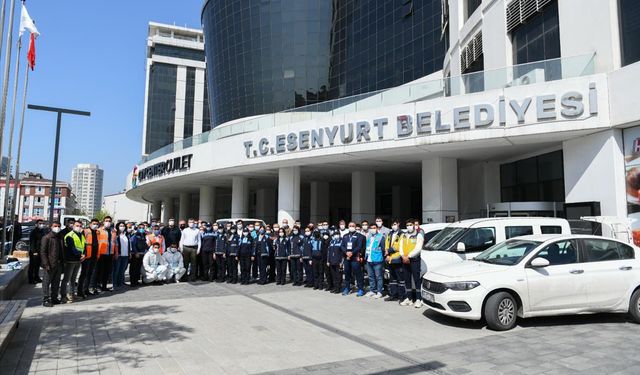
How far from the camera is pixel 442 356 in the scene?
5.78 m

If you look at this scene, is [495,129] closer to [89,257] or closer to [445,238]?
[445,238]

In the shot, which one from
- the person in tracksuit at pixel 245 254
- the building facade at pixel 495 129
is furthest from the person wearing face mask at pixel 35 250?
the building facade at pixel 495 129

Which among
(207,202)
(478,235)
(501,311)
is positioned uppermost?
(207,202)

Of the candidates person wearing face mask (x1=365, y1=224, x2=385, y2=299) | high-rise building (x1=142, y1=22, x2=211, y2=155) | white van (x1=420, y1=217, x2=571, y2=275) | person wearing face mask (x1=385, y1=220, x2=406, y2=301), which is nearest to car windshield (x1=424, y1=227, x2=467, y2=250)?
white van (x1=420, y1=217, x2=571, y2=275)

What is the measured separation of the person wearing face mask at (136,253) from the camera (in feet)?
40.5

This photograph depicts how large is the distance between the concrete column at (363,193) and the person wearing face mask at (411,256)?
1428 cm

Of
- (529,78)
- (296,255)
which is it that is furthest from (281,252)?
(529,78)

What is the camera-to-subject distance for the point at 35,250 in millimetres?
12414

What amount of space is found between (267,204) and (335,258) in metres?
24.6

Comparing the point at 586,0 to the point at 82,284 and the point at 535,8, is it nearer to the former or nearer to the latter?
the point at 535,8

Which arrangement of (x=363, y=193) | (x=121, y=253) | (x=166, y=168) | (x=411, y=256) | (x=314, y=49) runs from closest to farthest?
(x=411, y=256) < (x=121, y=253) < (x=363, y=193) < (x=166, y=168) < (x=314, y=49)

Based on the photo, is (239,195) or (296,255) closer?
(296,255)

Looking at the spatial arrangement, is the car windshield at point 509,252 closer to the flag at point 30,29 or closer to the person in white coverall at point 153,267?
the person in white coverall at point 153,267

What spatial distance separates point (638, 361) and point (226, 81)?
36.5m
